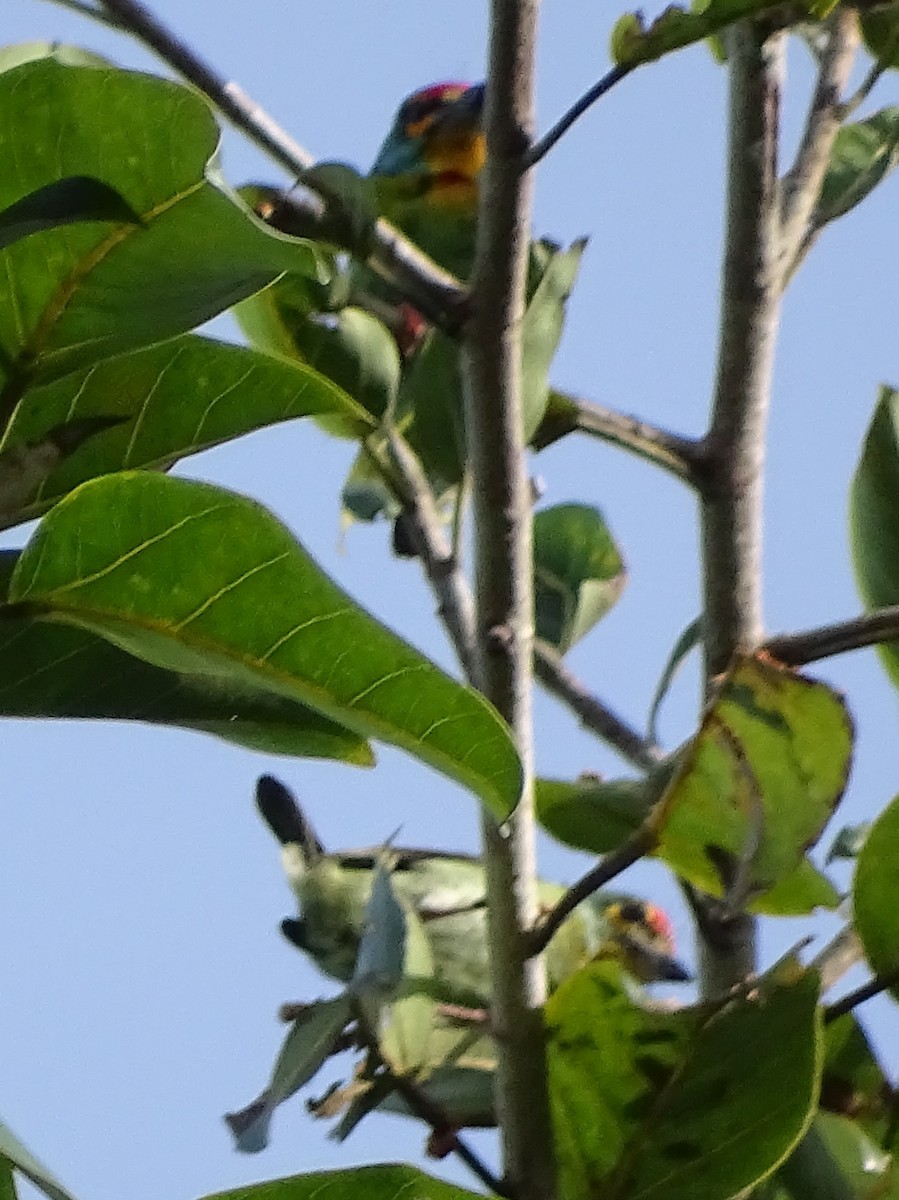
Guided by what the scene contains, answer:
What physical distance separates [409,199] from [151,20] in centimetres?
26

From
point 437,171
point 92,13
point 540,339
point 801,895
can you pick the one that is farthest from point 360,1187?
point 437,171

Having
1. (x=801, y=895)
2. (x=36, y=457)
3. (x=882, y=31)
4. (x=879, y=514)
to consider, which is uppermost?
(x=882, y=31)

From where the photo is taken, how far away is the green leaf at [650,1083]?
0.50 meters

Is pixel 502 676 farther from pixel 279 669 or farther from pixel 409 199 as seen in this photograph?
pixel 409 199

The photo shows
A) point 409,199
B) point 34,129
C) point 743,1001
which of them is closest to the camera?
point 34,129

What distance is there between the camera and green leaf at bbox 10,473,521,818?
0.39 metres

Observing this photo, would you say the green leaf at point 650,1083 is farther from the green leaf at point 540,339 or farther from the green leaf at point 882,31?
the green leaf at point 882,31

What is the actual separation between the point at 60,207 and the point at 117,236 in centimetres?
5

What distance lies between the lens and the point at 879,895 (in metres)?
0.56

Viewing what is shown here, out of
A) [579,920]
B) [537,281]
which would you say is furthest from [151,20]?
[579,920]

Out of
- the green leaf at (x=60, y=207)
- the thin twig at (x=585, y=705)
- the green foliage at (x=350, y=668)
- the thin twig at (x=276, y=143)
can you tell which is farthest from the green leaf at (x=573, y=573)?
the green leaf at (x=60, y=207)

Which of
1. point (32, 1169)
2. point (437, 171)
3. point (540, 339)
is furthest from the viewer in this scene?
point (437, 171)

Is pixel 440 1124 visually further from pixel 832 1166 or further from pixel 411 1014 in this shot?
pixel 832 1166

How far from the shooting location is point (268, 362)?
0.45 meters
